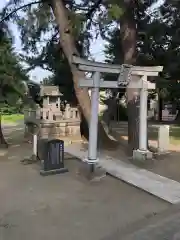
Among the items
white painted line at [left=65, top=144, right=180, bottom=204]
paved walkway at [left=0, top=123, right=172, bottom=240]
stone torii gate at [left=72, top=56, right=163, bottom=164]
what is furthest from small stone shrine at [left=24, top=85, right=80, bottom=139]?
paved walkway at [left=0, top=123, right=172, bottom=240]

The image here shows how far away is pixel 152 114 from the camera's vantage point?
33.7 metres

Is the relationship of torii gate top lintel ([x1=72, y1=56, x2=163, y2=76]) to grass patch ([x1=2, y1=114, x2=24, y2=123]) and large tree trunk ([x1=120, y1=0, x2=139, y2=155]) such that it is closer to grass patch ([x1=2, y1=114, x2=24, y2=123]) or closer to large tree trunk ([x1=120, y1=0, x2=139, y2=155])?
large tree trunk ([x1=120, y1=0, x2=139, y2=155])

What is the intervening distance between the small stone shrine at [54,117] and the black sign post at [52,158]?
702cm

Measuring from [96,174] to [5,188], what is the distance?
2.21 metres

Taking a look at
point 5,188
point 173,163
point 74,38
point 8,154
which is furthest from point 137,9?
point 5,188

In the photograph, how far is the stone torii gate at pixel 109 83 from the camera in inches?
326

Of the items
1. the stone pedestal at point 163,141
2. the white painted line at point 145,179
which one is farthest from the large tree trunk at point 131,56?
the white painted line at point 145,179

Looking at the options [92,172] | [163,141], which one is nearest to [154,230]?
[92,172]

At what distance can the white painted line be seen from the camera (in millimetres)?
6546

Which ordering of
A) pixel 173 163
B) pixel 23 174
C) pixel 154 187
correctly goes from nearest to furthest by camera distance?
pixel 154 187 < pixel 23 174 < pixel 173 163

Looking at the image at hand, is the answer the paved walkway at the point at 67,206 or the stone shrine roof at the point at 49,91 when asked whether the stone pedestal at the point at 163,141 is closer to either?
the paved walkway at the point at 67,206

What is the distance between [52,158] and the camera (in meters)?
8.25

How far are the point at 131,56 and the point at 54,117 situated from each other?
5.92 m

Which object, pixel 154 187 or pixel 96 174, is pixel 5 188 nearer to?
pixel 96 174
